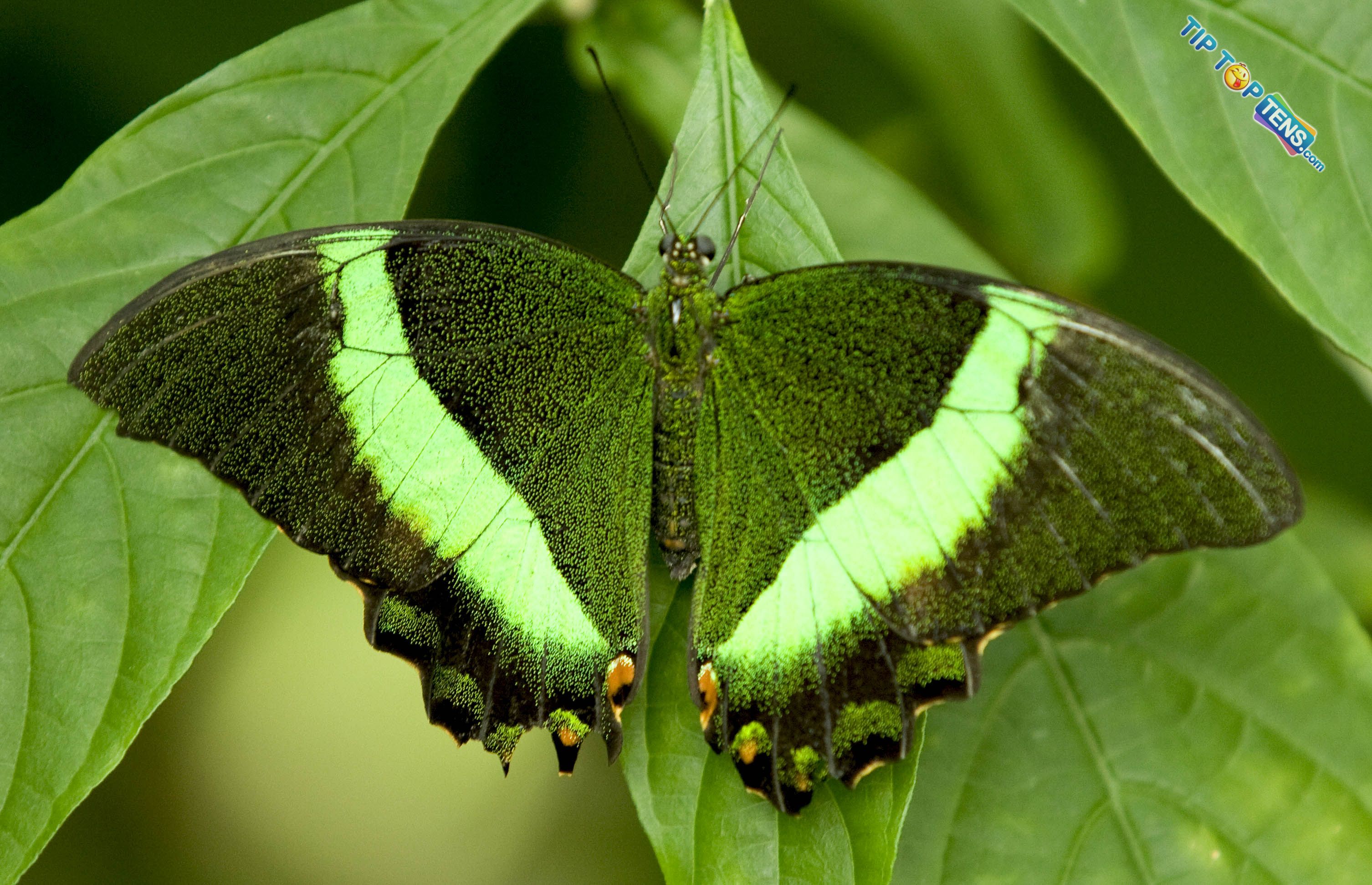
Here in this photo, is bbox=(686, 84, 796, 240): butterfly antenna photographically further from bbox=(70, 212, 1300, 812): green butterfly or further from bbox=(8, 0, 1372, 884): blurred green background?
bbox=(8, 0, 1372, 884): blurred green background

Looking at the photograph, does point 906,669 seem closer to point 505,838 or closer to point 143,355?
point 143,355

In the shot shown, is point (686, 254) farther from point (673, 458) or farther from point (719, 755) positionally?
point (719, 755)

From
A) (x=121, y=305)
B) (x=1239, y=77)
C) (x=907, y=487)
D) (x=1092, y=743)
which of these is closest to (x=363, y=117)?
(x=121, y=305)

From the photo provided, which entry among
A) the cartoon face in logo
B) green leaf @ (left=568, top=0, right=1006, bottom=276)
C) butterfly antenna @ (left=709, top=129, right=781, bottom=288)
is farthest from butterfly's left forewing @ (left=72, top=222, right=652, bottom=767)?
the cartoon face in logo

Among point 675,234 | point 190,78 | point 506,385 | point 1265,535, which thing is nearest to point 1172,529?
point 1265,535

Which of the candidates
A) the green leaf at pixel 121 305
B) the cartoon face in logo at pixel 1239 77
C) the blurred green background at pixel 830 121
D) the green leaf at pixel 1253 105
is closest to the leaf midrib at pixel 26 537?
the green leaf at pixel 121 305

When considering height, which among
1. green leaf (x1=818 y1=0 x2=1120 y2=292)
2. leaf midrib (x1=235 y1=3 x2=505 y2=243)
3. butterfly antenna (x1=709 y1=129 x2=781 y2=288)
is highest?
green leaf (x1=818 y1=0 x2=1120 y2=292)
